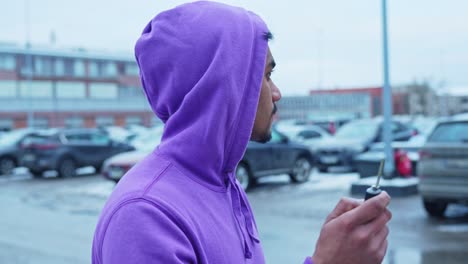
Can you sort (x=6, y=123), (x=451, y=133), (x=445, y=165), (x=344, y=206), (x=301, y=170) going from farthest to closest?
(x=6, y=123), (x=301, y=170), (x=451, y=133), (x=445, y=165), (x=344, y=206)

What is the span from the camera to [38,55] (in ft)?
205

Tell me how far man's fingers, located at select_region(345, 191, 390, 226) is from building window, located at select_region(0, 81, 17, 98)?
63535 mm

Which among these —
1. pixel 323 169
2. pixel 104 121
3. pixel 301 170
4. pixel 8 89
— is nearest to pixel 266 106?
pixel 301 170

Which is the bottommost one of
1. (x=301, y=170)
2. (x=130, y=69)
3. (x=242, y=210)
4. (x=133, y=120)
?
(x=133, y=120)

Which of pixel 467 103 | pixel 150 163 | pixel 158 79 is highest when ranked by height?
pixel 158 79

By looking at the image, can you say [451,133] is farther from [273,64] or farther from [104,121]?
[104,121]

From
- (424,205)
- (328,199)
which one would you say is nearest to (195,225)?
(424,205)

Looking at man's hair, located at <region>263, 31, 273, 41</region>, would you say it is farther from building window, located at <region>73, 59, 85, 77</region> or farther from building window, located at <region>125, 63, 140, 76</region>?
building window, located at <region>125, 63, 140, 76</region>

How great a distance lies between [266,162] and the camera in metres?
13.8

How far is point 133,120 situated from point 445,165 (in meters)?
63.9

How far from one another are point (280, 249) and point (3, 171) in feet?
48.9

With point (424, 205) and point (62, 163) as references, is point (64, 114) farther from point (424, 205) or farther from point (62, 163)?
point (424, 205)

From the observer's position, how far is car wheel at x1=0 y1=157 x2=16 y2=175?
19.4 metres

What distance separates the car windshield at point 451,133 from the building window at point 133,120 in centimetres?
6284
